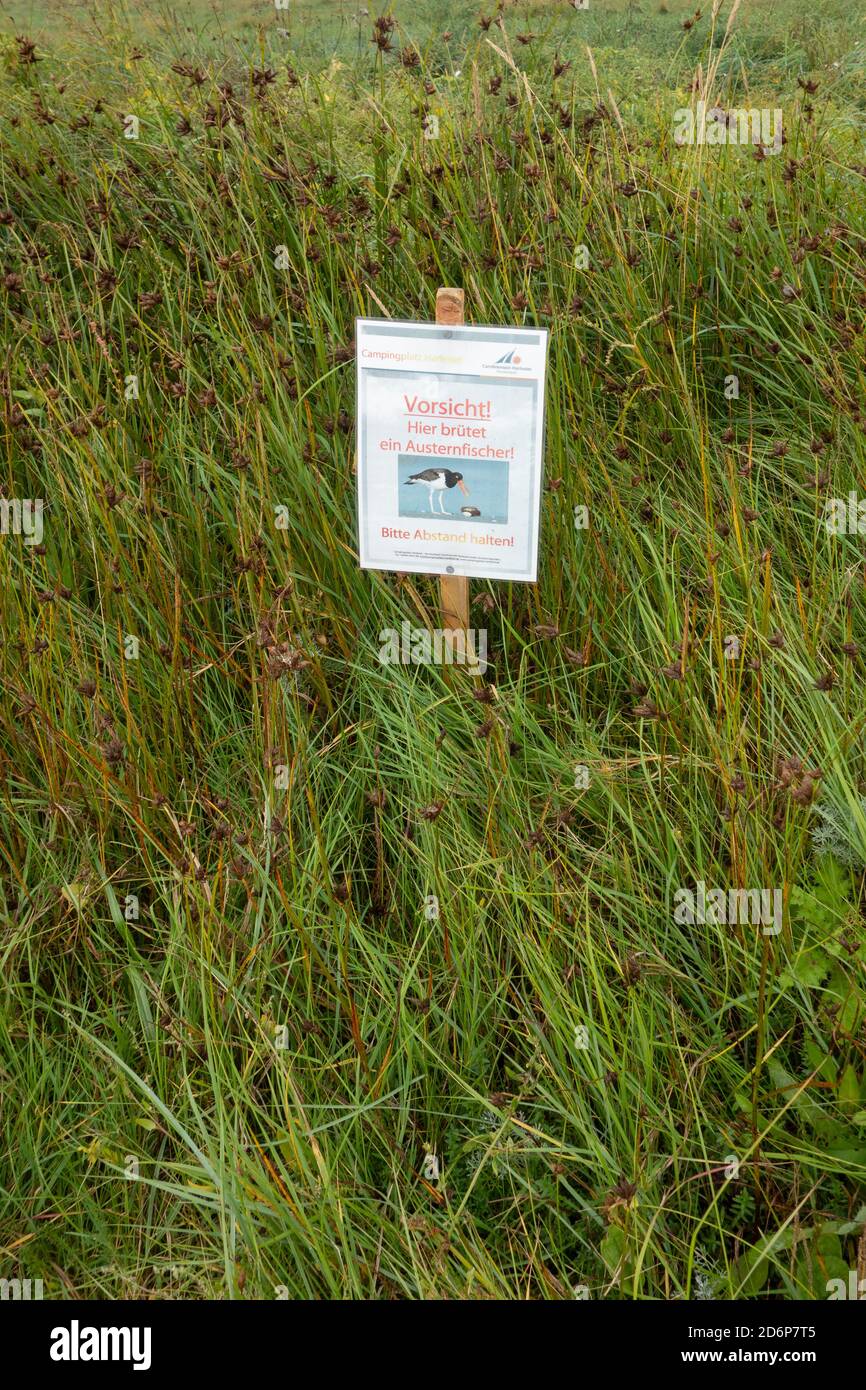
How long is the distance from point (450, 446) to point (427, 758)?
687 millimetres

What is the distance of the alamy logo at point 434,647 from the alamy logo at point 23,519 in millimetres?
1005

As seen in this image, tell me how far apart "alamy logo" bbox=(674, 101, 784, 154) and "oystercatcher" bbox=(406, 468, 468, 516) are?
6.32 ft

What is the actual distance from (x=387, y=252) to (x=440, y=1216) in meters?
2.79

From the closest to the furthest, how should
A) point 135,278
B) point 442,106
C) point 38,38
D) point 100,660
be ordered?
point 100,660 < point 135,278 < point 442,106 < point 38,38

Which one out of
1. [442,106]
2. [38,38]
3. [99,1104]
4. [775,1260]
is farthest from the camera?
[38,38]

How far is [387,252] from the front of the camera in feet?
11.8

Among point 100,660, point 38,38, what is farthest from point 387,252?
point 38,38

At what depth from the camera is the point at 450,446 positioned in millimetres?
2559

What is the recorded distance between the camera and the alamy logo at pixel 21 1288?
1.96 m

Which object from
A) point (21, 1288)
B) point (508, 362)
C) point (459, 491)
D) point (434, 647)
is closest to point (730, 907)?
point (434, 647)

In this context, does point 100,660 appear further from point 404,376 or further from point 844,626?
point 844,626

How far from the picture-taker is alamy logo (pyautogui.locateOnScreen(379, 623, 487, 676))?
2.69 meters

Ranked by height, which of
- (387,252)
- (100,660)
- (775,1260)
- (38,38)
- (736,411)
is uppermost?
(38,38)

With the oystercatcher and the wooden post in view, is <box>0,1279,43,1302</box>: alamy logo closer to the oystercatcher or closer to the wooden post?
the wooden post
